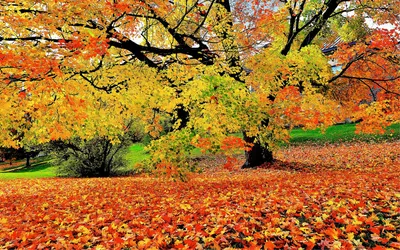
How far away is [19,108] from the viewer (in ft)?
30.9

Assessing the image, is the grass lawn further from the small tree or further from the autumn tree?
the autumn tree

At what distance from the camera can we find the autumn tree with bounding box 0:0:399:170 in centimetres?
724

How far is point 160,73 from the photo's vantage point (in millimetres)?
11008

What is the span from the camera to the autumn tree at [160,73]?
724cm

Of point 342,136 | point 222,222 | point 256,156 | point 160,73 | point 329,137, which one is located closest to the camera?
point 222,222

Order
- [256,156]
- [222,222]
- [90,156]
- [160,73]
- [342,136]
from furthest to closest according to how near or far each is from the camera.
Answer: [342,136]
[90,156]
[256,156]
[160,73]
[222,222]

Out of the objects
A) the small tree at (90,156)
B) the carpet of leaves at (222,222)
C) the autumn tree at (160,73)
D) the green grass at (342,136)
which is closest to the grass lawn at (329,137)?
the green grass at (342,136)

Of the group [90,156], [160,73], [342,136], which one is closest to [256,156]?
[160,73]

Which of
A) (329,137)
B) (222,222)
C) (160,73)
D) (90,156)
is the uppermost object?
(160,73)

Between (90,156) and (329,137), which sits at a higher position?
(90,156)

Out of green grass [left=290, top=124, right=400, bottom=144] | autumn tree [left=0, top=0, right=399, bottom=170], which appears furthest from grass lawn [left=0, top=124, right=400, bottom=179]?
autumn tree [left=0, top=0, right=399, bottom=170]

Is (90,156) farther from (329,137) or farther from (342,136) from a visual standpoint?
(342,136)

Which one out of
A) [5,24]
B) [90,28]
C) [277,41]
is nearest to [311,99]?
[277,41]

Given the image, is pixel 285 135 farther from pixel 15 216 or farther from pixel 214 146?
pixel 15 216
